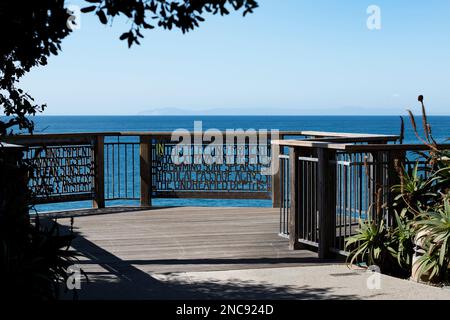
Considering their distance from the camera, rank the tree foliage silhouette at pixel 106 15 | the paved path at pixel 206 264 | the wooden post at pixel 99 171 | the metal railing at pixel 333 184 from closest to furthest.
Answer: the tree foliage silhouette at pixel 106 15 → the paved path at pixel 206 264 → the metal railing at pixel 333 184 → the wooden post at pixel 99 171

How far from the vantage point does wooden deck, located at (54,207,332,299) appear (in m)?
5.99

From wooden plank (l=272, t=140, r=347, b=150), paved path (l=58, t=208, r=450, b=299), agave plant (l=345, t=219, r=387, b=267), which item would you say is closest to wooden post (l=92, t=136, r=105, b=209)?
paved path (l=58, t=208, r=450, b=299)

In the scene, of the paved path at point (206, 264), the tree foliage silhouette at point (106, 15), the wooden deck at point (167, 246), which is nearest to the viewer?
the tree foliage silhouette at point (106, 15)

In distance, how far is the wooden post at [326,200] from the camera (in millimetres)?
6805

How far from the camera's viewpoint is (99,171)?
10.4 metres

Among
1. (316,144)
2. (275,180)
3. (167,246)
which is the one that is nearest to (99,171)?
(275,180)

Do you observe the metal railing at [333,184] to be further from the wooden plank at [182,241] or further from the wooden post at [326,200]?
the wooden plank at [182,241]

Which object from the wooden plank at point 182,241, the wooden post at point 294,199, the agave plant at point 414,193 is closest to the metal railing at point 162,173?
the wooden plank at point 182,241

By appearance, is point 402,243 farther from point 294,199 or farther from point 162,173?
point 162,173

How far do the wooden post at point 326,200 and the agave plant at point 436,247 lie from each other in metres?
0.97

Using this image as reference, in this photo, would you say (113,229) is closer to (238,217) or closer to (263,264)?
(238,217)

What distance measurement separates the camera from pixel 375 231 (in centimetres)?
648

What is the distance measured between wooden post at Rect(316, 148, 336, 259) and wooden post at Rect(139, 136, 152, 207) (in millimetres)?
4165
